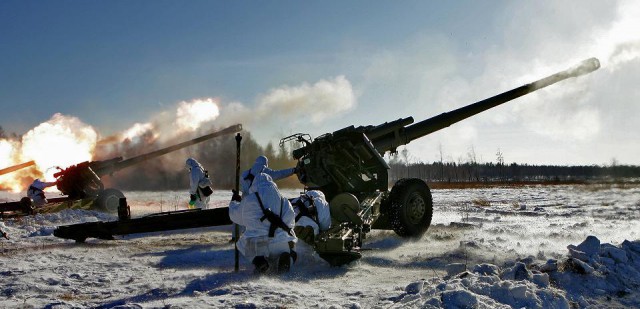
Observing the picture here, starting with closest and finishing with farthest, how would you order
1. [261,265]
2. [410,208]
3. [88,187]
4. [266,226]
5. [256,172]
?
[261,265] < [266,226] < [256,172] < [410,208] < [88,187]

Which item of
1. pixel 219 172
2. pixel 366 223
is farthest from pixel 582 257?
pixel 219 172

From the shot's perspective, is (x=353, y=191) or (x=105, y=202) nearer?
(x=353, y=191)

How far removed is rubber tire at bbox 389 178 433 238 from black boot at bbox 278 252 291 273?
3.81 meters

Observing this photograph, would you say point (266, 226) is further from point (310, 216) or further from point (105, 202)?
point (105, 202)

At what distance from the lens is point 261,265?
6.29 m

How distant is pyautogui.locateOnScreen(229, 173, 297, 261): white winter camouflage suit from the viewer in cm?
645

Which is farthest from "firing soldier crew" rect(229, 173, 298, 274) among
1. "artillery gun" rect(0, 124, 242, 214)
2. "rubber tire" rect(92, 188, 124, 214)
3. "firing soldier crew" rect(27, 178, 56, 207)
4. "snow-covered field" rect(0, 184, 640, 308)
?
"firing soldier crew" rect(27, 178, 56, 207)

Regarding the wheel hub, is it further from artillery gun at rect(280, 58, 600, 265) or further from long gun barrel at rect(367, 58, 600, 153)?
long gun barrel at rect(367, 58, 600, 153)

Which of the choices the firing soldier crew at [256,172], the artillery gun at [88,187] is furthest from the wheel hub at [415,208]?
the artillery gun at [88,187]

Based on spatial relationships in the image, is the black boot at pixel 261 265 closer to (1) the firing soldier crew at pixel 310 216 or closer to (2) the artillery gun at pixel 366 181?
(1) the firing soldier crew at pixel 310 216

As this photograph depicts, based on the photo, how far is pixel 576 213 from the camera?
14977 mm

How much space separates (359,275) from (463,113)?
21.8 feet

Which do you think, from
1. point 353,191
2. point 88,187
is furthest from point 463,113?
point 88,187

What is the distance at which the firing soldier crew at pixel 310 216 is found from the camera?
7.55m
